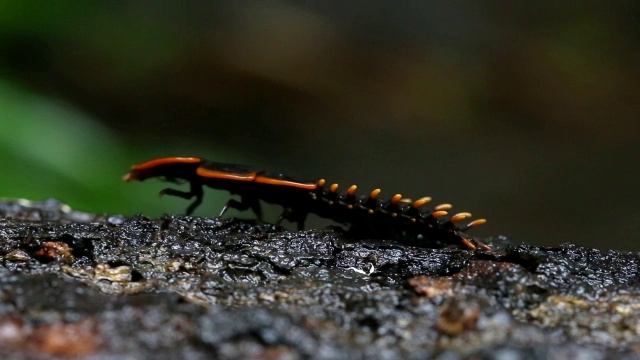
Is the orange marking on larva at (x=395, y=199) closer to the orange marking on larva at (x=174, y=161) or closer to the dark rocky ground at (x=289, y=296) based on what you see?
the dark rocky ground at (x=289, y=296)

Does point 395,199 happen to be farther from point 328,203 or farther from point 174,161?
point 174,161

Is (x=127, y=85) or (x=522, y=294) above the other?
(x=127, y=85)

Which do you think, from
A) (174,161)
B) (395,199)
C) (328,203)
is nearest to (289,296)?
(395,199)

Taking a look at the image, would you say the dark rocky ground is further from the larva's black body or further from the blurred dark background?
the blurred dark background

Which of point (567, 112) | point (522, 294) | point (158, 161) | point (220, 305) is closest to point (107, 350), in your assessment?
point (220, 305)

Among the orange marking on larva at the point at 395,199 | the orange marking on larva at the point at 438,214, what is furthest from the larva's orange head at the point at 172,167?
the orange marking on larva at the point at 438,214

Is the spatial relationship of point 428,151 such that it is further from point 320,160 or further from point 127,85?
point 127,85

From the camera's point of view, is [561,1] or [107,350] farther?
[561,1]
